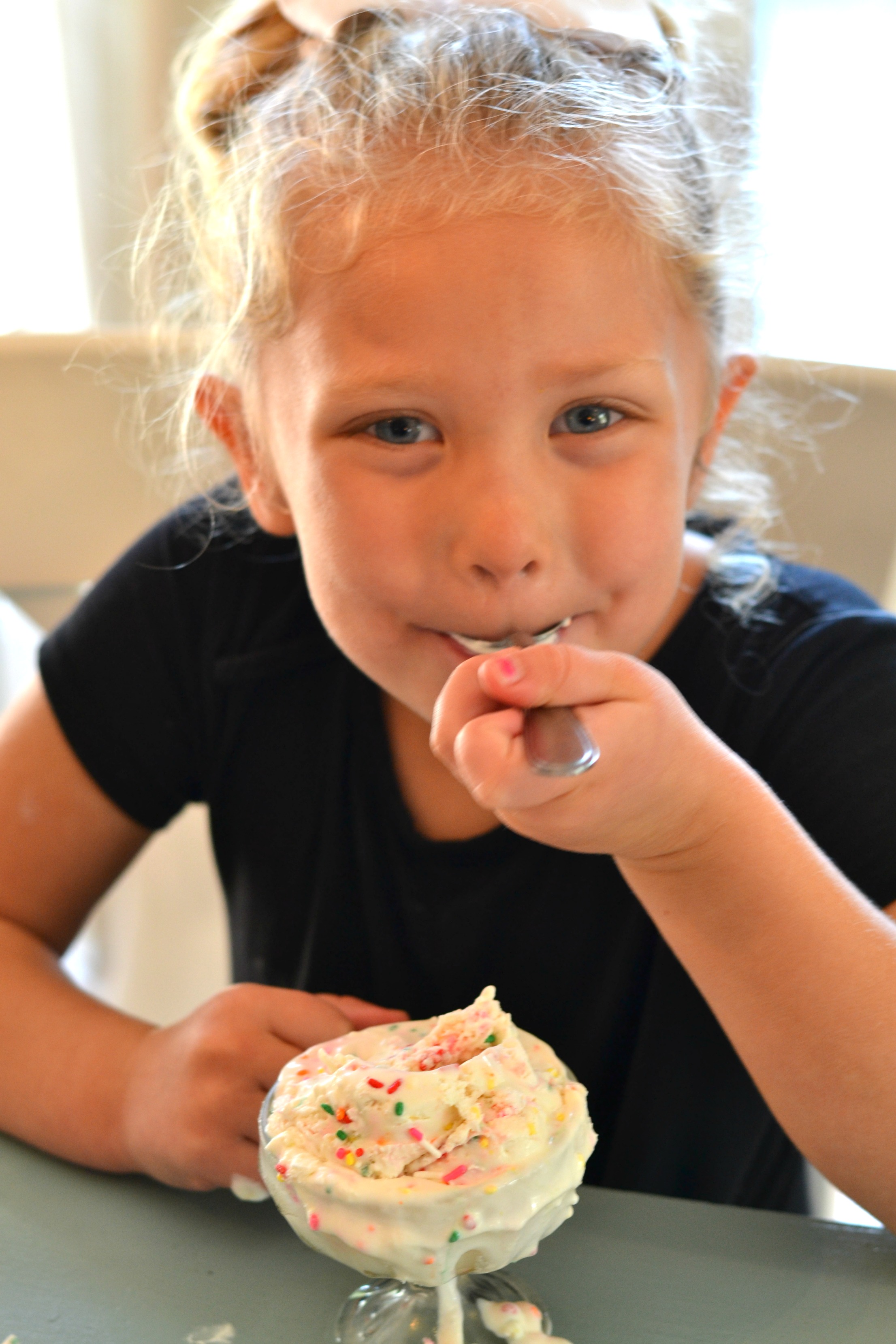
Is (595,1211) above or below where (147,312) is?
below

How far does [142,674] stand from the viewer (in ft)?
3.43

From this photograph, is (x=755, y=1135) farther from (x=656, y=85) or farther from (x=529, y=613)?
(x=656, y=85)

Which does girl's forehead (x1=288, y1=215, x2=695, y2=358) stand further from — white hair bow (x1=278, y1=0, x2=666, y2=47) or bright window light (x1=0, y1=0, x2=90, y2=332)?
bright window light (x1=0, y1=0, x2=90, y2=332)

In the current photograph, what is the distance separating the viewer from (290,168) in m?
0.79

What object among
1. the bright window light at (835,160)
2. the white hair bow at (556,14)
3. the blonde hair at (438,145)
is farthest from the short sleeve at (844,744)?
the bright window light at (835,160)

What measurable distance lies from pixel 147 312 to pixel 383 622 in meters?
0.51

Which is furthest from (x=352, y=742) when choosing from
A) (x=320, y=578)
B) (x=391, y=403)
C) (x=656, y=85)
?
(x=656, y=85)

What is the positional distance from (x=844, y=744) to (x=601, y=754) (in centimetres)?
33

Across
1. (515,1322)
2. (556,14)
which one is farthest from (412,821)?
(556,14)

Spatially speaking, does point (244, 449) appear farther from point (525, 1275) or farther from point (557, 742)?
point (525, 1275)

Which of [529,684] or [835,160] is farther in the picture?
[835,160]

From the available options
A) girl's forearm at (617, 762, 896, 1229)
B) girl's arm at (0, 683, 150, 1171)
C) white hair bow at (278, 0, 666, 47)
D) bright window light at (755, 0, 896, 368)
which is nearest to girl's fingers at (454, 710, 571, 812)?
girl's forearm at (617, 762, 896, 1229)

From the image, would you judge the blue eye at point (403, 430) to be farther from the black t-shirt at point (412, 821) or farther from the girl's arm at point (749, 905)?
the black t-shirt at point (412, 821)

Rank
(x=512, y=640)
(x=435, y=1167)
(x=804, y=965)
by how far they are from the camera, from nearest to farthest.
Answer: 1. (x=435, y=1167)
2. (x=804, y=965)
3. (x=512, y=640)
